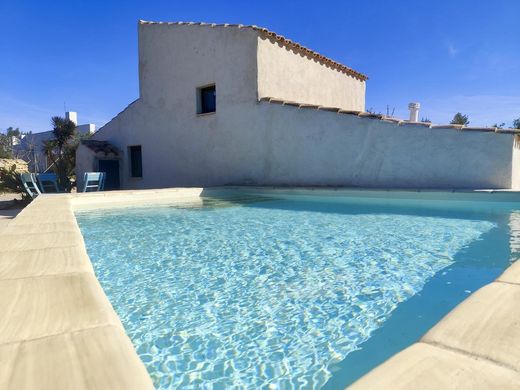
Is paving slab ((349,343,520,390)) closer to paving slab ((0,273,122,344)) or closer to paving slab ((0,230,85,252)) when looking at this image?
paving slab ((0,273,122,344))

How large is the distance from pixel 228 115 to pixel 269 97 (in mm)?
1941

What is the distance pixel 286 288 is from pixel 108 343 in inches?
84.6

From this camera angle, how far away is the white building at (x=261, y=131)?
30.3 ft

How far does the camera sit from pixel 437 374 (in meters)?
1.04

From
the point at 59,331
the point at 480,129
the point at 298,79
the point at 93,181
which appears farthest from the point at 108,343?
the point at 298,79

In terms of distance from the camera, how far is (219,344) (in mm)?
2268

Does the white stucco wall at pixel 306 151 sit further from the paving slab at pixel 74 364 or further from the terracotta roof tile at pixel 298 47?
the paving slab at pixel 74 364

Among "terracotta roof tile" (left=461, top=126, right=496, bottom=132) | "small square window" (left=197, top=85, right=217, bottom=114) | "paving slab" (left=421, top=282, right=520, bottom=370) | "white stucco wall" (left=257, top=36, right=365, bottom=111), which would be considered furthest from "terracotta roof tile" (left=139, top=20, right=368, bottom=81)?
"paving slab" (left=421, top=282, right=520, bottom=370)

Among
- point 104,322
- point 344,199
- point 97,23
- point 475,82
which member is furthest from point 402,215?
point 475,82

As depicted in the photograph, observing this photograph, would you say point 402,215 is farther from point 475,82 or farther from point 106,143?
point 475,82

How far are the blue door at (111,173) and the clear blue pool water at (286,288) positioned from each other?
1067 centimetres

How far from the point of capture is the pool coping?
1.04m

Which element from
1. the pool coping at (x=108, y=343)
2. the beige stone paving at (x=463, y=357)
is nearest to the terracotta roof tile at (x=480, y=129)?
the pool coping at (x=108, y=343)

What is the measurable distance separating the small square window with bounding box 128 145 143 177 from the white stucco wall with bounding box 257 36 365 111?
7625mm
